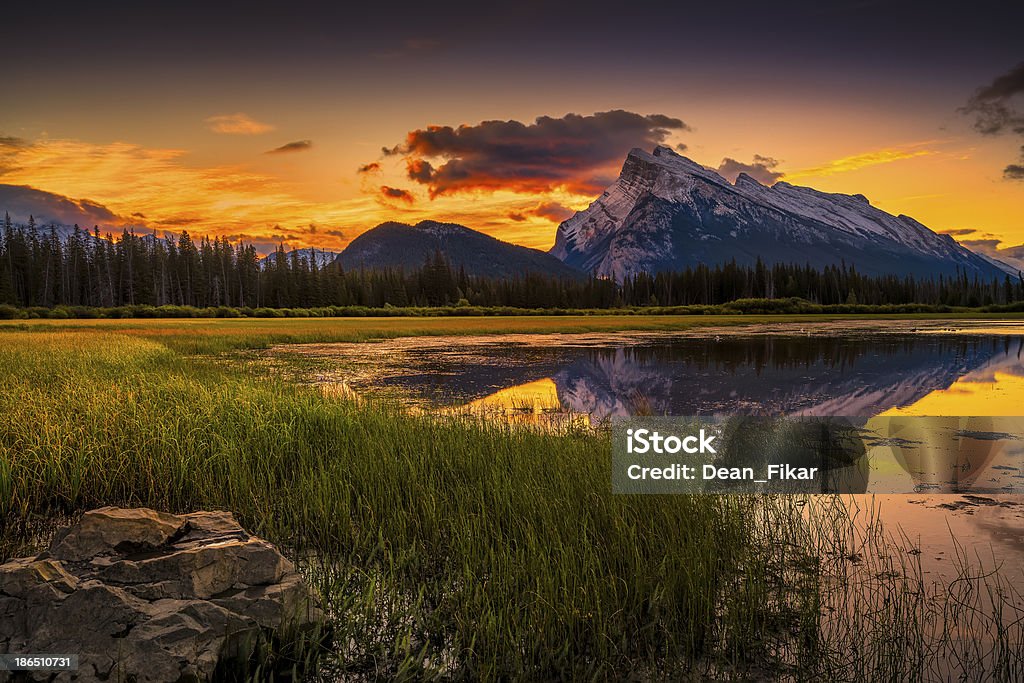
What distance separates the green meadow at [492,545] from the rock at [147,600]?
0.39 meters

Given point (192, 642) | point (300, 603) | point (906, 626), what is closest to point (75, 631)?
point (192, 642)

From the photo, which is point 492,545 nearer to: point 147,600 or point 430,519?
point 430,519

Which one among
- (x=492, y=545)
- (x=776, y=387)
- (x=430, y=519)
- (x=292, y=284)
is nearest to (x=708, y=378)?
(x=776, y=387)

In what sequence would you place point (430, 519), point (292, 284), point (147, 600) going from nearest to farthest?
point (147, 600), point (430, 519), point (292, 284)

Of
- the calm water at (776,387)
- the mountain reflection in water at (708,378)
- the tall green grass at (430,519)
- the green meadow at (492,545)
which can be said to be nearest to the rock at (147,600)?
the green meadow at (492,545)

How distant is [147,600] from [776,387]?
18.7 metres

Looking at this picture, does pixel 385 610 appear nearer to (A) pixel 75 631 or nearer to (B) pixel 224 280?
(A) pixel 75 631

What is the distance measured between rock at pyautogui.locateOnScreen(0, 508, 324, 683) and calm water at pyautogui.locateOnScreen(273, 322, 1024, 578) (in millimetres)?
5898

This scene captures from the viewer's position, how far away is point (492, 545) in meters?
5.99

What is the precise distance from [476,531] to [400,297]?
15623 centimetres

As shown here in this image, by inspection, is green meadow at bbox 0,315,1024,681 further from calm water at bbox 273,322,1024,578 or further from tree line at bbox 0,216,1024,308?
tree line at bbox 0,216,1024,308

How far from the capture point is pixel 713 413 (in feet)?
48.7

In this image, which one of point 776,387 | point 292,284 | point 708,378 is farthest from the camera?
point 292,284

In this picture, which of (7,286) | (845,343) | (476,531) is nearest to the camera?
(476,531)
